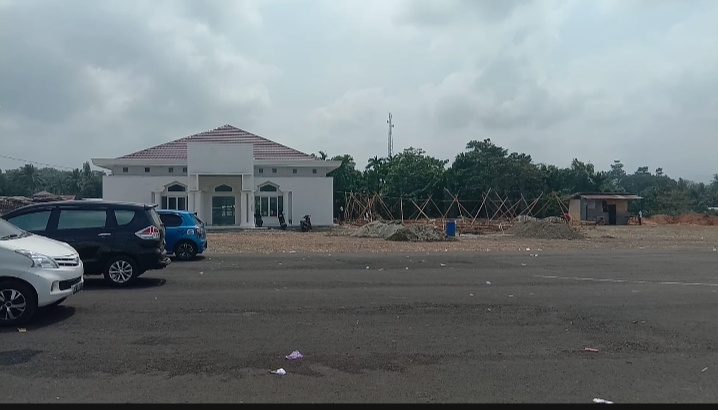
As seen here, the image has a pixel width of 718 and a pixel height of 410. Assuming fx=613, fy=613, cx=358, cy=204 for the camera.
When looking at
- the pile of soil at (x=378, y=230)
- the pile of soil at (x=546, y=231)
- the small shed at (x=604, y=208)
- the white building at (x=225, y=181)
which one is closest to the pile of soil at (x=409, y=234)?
the pile of soil at (x=378, y=230)

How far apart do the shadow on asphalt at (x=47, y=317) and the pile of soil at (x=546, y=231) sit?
1149 inches

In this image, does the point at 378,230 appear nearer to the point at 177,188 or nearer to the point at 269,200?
the point at 269,200

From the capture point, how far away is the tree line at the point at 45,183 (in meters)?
79.9

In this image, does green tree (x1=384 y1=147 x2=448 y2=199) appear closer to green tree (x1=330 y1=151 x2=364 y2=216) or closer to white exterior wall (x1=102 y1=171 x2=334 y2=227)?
green tree (x1=330 y1=151 x2=364 y2=216)

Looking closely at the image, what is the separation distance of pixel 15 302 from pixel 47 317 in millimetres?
725

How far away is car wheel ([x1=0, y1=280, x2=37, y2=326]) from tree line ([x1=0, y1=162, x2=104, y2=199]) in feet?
238

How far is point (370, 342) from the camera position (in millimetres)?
7883

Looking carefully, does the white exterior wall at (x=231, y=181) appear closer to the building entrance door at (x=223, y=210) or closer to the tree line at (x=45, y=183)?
the building entrance door at (x=223, y=210)

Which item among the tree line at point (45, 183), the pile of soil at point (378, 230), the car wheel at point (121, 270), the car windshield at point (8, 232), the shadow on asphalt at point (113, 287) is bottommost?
the shadow on asphalt at point (113, 287)

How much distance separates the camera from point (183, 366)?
668 cm

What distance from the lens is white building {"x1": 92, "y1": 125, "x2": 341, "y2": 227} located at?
39.8 meters

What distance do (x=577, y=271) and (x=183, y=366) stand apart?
12.6m

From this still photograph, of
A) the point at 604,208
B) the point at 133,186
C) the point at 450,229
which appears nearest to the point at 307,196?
the point at 133,186

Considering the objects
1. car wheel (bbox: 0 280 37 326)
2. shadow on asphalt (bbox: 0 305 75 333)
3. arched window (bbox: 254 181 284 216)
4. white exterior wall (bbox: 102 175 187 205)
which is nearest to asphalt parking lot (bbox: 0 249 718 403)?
shadow on asphalt (bbox: 0 305 75 333)
